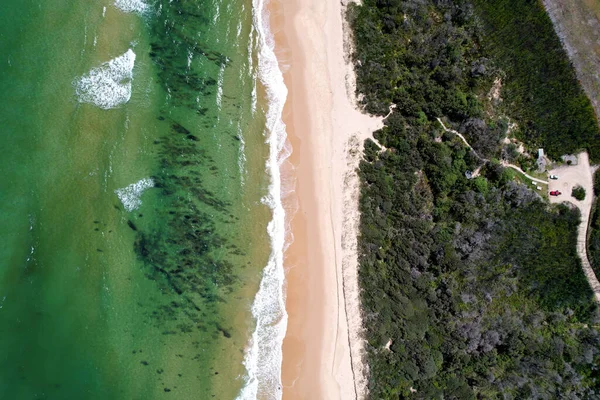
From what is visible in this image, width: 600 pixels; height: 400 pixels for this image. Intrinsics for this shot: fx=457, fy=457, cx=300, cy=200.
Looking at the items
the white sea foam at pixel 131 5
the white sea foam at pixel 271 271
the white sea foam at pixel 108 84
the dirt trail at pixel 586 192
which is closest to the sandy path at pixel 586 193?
the dirt trail at pixel 586 192

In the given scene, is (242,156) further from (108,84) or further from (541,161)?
(541,161)

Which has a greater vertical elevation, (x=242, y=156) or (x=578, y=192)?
(x=578, y=192)

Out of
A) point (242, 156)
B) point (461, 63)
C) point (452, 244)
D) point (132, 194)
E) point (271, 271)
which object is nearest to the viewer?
point (132, 194)

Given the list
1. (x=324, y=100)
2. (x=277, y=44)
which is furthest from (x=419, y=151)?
(x=277, y=44)

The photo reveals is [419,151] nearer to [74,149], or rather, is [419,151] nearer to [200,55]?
[200,55]

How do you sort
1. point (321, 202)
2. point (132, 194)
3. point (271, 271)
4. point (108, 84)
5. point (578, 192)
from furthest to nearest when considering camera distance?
point (321, 202)
point (578, 192)
point (271, 271)
point (108, 84)
point (132, 194)

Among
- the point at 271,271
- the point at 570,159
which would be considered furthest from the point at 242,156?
the point at 570,159
